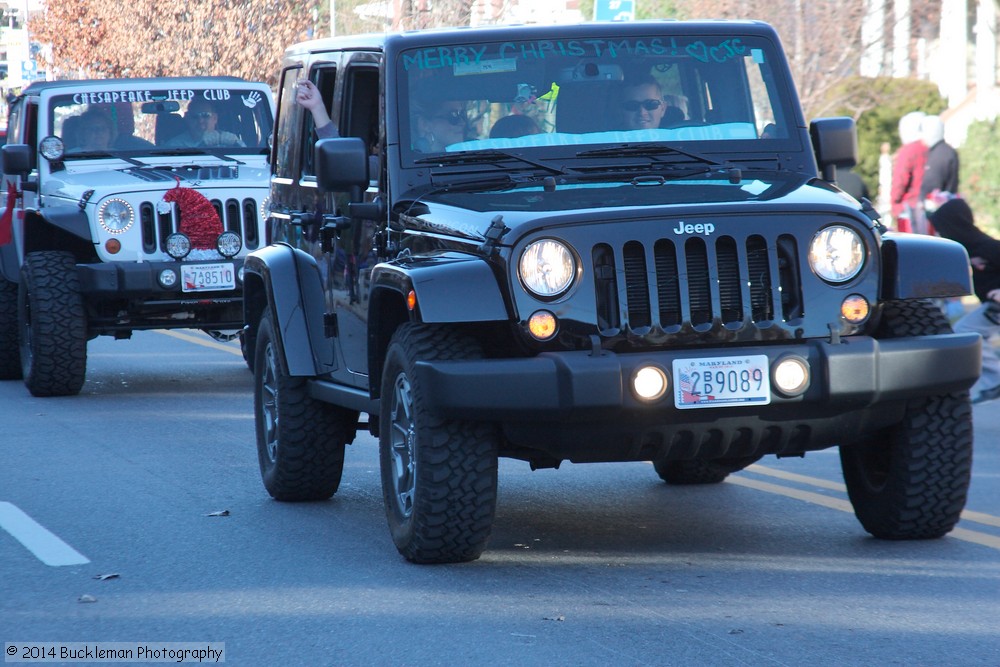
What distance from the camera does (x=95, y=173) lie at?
1291 cm

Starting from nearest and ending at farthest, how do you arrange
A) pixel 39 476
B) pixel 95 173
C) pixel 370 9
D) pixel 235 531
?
pixel 235 531 < pixel 39 476 < pixel 95 173 < pixel 370 9

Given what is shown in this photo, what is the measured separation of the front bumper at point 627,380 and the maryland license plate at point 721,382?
0.11 ft

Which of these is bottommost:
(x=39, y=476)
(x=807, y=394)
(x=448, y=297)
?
(x=39, y=476)

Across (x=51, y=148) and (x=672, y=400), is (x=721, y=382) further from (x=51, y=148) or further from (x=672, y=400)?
(x=51, y=148)

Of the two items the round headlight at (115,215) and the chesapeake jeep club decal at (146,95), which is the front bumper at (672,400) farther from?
the chesapeake jeep club decal at (146,95)

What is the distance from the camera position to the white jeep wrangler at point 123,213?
40.0ft

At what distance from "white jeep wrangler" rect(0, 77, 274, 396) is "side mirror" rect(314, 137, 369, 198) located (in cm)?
541

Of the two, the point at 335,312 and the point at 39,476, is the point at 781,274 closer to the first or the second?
the point at 335,312

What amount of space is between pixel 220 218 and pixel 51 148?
1562mm

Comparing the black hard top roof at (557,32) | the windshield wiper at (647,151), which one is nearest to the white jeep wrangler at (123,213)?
the black hard top roof at (557,32)

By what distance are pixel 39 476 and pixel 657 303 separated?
425 centimetres

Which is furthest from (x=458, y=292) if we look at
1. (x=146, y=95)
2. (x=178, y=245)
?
(x=146, y=95)

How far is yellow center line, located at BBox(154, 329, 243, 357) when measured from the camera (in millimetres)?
15742

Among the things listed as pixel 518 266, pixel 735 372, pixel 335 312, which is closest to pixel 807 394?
pixel 735 372
